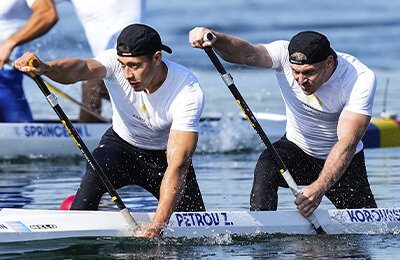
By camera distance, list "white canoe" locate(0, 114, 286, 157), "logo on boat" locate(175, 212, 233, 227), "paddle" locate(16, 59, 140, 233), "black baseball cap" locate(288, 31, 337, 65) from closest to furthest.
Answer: "paddle" locate(16, 59, 140, 233), "logo on boat" locate(175, 212, 233, 227), "black baseball cap" locate(288, 31, 337, 65), "white canoe" locate(0, 114, 286, 157)

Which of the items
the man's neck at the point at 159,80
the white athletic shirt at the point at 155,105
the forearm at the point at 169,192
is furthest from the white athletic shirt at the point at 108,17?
the forearm at the point at 169,192

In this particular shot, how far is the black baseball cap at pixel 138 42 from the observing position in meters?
7.42

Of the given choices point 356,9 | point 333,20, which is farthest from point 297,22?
Answer: point 356,9

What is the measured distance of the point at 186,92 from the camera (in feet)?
25.0

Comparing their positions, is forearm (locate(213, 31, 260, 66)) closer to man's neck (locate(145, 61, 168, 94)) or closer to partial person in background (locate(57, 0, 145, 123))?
man's neck (locate(145, 61, 168, 94))

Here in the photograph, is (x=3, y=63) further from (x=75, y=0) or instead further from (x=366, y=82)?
(x=366, y=82)

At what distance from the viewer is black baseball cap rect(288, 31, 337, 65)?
25.6 ft

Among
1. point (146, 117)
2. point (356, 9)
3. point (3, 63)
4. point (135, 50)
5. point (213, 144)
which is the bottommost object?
point (356, 9)

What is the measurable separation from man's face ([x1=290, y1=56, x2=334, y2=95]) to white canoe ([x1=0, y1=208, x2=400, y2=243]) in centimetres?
93

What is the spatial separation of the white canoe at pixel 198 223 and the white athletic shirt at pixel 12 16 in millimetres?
5115

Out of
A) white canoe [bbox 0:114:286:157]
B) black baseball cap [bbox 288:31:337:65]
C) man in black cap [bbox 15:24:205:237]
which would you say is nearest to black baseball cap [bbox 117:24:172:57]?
man in black cap [bbox 15:24:205:237]

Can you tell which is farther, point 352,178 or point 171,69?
point 352,178

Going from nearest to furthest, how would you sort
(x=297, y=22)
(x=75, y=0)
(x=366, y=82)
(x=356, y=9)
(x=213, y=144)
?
(x=366, y=82), (x=75, y=0), (x=213, y=144), (x=297, y=22), (x=356, y=9)

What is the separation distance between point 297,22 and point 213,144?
2048cm
